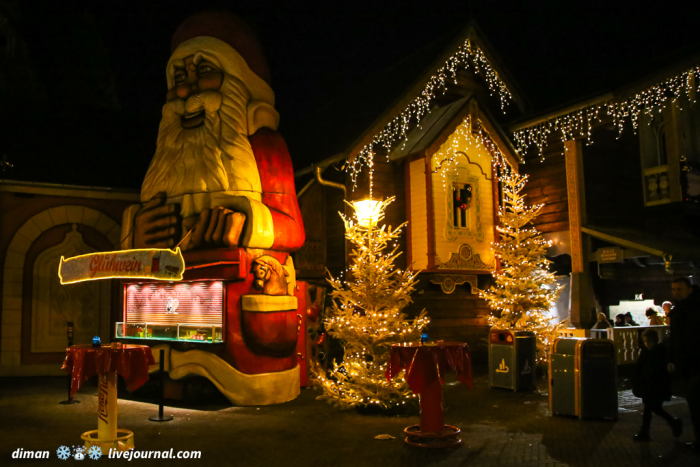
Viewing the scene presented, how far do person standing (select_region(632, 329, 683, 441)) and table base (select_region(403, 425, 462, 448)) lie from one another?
7.23 feet

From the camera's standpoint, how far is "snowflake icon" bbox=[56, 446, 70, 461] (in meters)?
7.01

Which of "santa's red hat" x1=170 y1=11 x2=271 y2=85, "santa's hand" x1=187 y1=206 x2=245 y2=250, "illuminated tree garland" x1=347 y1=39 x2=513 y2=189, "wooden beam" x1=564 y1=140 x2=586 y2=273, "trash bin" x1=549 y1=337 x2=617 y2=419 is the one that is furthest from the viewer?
"wooden beam" x1=564 y1=140 x2=586 y2=273

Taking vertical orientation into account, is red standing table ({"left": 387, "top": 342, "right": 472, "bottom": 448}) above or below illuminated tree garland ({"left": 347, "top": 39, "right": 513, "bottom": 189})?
below

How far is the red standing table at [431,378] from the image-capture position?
775cm

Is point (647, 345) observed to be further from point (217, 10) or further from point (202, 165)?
point (217, 10)

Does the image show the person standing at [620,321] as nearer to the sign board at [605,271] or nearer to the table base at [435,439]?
the sign board at [605,271]

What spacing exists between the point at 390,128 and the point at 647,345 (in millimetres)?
8666

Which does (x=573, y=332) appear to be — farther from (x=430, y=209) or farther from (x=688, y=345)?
(x=688, y=345)

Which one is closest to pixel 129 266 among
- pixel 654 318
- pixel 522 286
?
pixel 522 286

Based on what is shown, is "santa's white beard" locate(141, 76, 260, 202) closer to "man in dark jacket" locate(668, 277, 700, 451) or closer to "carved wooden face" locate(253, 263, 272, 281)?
"carved wooden face" locate(253, 263, 272, 281)

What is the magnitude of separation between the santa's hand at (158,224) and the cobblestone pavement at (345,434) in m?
2.79

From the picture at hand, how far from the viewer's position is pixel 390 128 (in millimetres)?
14992

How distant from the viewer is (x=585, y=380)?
357 inches

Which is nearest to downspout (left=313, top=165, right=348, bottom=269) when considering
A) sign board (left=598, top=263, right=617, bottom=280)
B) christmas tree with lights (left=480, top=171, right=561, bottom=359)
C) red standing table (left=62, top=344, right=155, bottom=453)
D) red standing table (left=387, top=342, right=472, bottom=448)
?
christmas tree with lights (left=480, top=171, right=561, bottom=359)
